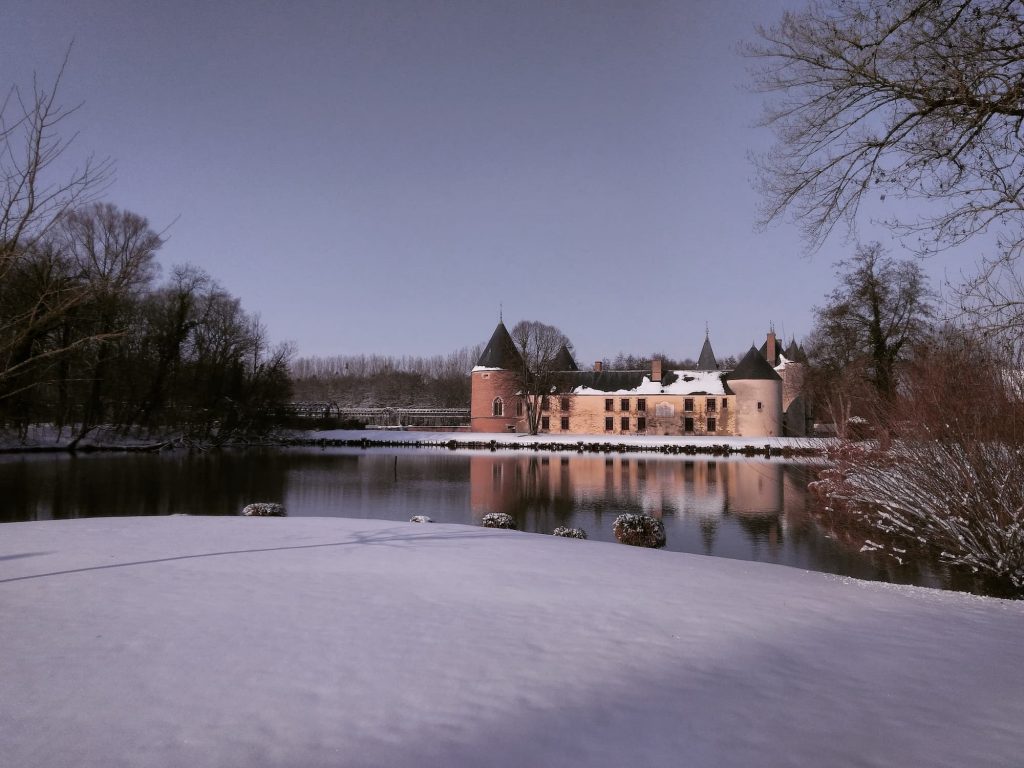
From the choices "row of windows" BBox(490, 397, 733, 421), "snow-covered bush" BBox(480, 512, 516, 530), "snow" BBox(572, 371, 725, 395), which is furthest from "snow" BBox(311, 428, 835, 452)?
"snow-covered bush" BBox(480, 512, 516, 530)

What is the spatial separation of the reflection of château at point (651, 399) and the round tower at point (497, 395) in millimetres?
73

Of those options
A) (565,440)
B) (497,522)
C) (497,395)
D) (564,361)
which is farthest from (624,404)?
(497,522)

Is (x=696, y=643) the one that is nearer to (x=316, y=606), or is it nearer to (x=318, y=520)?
(x=316, y=606)

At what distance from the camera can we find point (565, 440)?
41.6 m

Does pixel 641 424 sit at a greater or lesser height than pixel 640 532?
greater

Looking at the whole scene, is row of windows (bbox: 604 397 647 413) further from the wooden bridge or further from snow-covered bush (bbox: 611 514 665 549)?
snow-covered bush (bbox: 611 514 665 549)

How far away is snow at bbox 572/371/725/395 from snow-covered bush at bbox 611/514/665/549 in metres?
36.8

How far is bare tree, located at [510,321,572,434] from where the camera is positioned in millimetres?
47500

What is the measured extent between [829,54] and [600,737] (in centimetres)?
505

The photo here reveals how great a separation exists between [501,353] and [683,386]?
13148mm

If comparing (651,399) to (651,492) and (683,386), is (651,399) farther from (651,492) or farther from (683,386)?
(651,492)

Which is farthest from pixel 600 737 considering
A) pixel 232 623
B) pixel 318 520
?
pixel 318 520

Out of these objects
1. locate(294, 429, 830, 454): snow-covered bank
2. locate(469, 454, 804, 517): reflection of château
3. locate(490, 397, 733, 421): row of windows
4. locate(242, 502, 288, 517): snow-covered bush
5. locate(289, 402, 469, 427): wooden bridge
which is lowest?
locate(469, 454, 804, 517): reflection of château

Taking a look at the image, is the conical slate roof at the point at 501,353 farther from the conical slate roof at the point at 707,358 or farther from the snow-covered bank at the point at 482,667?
the snow-covered bank at the point at 482,667
